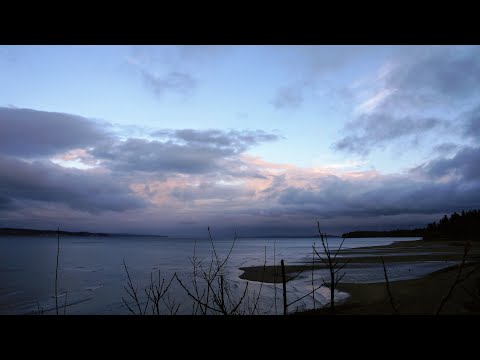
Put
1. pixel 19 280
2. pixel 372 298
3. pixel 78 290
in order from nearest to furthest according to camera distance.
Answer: pixel 372 298, pixel 78 290, pixel 19 280

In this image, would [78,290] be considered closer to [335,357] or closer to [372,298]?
[372,298]

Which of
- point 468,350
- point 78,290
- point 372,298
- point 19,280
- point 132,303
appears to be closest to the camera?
point 468,350

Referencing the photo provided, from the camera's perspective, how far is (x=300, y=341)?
1.02m

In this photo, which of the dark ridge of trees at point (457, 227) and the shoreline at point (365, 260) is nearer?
the shoreline at point (365, 260)

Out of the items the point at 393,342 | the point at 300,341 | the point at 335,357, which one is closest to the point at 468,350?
the point at 393,342

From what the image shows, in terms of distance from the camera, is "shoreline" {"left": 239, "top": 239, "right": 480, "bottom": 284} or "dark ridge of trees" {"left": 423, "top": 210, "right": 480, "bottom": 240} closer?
"shoreline" {"left": 239, "top": 239, "right": 480, "bottom": 284}

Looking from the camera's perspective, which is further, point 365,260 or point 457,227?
point 457,227
